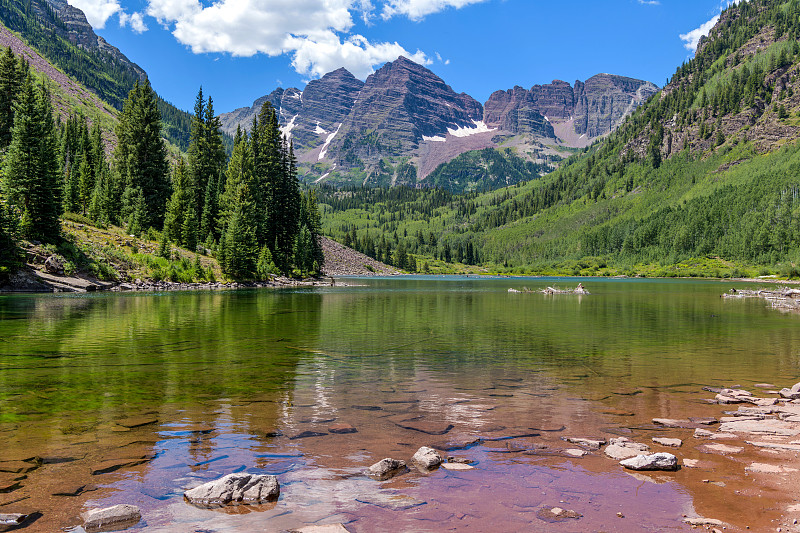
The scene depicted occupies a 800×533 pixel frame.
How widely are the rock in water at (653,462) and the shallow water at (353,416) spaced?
280mm

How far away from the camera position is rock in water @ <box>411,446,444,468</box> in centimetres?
1102

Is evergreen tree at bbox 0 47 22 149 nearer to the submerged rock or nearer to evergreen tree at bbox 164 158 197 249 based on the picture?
evergreen tree at bbox 164 158 197 249

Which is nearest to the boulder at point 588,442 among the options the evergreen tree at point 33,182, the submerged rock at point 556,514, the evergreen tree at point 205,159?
the submerged rock at point 556,514

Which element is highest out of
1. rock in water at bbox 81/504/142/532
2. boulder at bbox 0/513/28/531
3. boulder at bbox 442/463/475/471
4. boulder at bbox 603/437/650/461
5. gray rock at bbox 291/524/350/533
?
boulder at bbox 0/513/28/531

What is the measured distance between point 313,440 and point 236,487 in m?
3.80

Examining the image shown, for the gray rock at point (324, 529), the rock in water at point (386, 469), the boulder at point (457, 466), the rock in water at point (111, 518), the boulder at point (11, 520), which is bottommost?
the boulder at point (457, 466)

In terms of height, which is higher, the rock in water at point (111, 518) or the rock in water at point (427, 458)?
the rock in water at point (111, 518)

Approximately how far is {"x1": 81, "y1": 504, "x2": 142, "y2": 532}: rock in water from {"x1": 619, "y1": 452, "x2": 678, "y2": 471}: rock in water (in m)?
10.4

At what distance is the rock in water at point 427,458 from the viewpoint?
1102 cm

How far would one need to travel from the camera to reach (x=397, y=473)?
34.9 feet

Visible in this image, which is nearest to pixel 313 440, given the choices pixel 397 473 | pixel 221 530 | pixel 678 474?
pixel 397 473

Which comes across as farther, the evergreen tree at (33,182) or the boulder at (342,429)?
the evergreen tree at (33,182)

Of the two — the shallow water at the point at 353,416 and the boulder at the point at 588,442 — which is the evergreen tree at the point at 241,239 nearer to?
the shallow water at the point at 353,416

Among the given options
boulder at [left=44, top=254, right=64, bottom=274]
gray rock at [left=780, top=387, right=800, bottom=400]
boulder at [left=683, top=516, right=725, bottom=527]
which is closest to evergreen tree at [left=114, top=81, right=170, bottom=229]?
boulder at [left=44, top=254, right=64, bottom=274]
